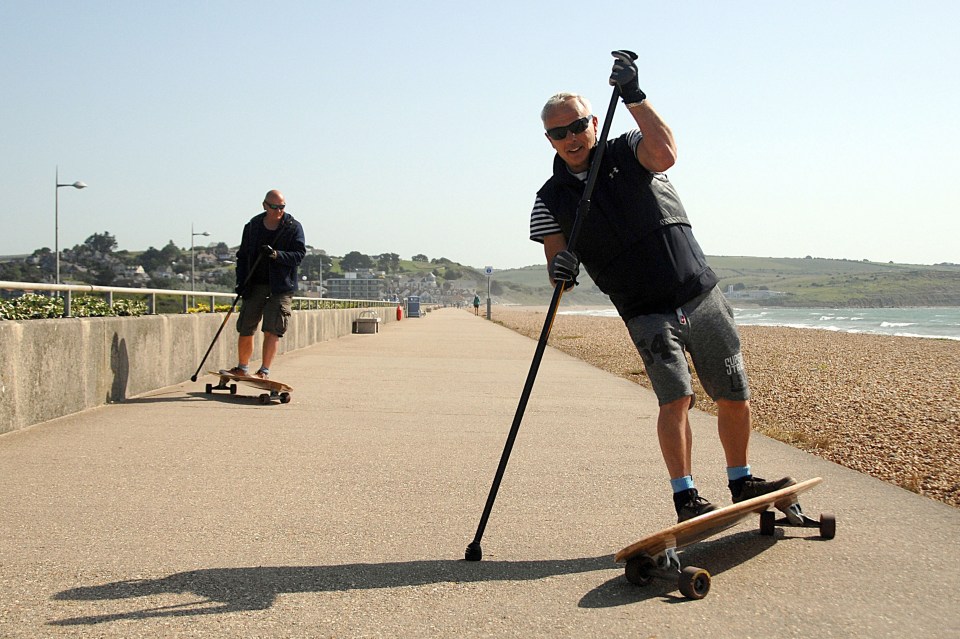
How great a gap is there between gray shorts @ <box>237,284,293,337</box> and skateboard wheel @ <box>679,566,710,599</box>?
6.97m

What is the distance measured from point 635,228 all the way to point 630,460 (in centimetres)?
279

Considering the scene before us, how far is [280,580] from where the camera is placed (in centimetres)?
349

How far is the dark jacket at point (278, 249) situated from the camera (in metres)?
9.53

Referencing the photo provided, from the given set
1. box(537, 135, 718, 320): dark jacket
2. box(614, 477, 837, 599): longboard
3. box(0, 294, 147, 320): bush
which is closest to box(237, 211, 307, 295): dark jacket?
box(0, 294, 147, 320): bush

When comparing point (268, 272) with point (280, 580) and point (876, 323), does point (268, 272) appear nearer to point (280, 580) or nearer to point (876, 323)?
point (280, 580)

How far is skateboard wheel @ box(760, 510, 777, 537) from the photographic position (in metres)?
4.16

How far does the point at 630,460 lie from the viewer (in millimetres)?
6293

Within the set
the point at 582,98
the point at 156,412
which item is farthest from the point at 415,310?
the point at 582,98

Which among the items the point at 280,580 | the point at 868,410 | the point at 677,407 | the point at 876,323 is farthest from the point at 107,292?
the point at 876,323

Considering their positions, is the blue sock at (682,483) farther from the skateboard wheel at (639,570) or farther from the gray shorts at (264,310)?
the gray shorts at (264,310)

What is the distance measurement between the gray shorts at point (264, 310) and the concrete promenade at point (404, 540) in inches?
81.7

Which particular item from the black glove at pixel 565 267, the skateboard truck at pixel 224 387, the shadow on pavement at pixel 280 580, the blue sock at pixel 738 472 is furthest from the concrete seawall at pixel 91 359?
the blue sock at pixel 738 472

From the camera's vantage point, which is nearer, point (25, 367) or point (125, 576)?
point (125, 576)

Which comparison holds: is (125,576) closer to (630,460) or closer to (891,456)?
(630,460)
